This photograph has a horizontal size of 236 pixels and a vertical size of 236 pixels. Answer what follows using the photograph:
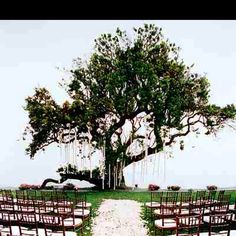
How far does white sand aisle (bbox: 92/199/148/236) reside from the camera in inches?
326

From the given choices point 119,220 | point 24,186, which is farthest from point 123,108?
point 119,220

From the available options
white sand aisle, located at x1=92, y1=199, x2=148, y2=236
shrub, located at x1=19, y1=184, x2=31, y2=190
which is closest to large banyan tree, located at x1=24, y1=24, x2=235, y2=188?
shrub, located at x1=19, y1=184, x2=31, y2=190

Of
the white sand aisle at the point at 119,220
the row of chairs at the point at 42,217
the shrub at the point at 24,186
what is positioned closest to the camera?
the row of chairs at the point at 42,217

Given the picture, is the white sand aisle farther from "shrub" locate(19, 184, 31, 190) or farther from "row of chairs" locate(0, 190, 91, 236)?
"shrub" locate(19, 184, 31, 190)

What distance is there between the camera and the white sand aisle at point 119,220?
27.2ft

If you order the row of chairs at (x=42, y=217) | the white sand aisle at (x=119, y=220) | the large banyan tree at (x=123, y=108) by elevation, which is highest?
the large banyan tree at (x=123, y=108)

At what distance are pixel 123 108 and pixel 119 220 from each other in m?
9.05

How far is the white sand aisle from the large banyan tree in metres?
6.34

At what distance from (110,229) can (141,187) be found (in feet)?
33.6

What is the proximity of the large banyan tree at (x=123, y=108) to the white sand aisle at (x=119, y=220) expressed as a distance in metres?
6.34

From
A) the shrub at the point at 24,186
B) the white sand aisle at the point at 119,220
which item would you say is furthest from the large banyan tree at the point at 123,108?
the white sand aisle at the point at 119,220

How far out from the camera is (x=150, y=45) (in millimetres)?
18703

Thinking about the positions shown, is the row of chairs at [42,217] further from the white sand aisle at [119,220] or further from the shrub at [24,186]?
the shrub at [24,186]
